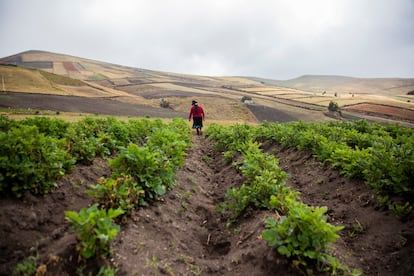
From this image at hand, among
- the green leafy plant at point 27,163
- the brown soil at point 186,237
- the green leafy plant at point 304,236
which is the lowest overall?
the brown soil at point 186,237

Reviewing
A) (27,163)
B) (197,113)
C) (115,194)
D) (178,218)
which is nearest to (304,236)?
(178,218)

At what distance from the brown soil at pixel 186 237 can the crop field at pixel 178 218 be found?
2 centimetres

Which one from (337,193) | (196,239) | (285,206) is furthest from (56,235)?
(337,193)

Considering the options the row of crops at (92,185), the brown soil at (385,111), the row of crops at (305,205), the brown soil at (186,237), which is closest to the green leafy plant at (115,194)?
the row of crops at (92,185)

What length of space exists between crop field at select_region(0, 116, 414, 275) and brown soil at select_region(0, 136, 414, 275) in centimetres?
2

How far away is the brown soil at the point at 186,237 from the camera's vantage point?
11.8 feet

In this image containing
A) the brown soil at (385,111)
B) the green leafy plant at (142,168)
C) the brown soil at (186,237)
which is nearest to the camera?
the brown soil at (186,237)

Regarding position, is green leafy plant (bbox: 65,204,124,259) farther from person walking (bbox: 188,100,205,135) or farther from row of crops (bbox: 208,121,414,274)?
person walking (bbox: 188,100,205,135)

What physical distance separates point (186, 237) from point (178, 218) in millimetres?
559

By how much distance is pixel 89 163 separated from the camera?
6.82m

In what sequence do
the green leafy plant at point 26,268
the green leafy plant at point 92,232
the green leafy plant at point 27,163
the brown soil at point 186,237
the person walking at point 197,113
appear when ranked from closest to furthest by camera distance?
1. the green leafy plant at point 92,232
2. the green leafy plant at point 26,268
3. the brown soil at point 186,237
4. the green leafy plant at point 27,163
5. the person walking at point 197,113

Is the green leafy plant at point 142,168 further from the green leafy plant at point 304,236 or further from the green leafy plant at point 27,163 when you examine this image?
the green leafy plant at point 304,236

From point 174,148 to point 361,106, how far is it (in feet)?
182

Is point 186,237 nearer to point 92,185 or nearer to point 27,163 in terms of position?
point 92,185
